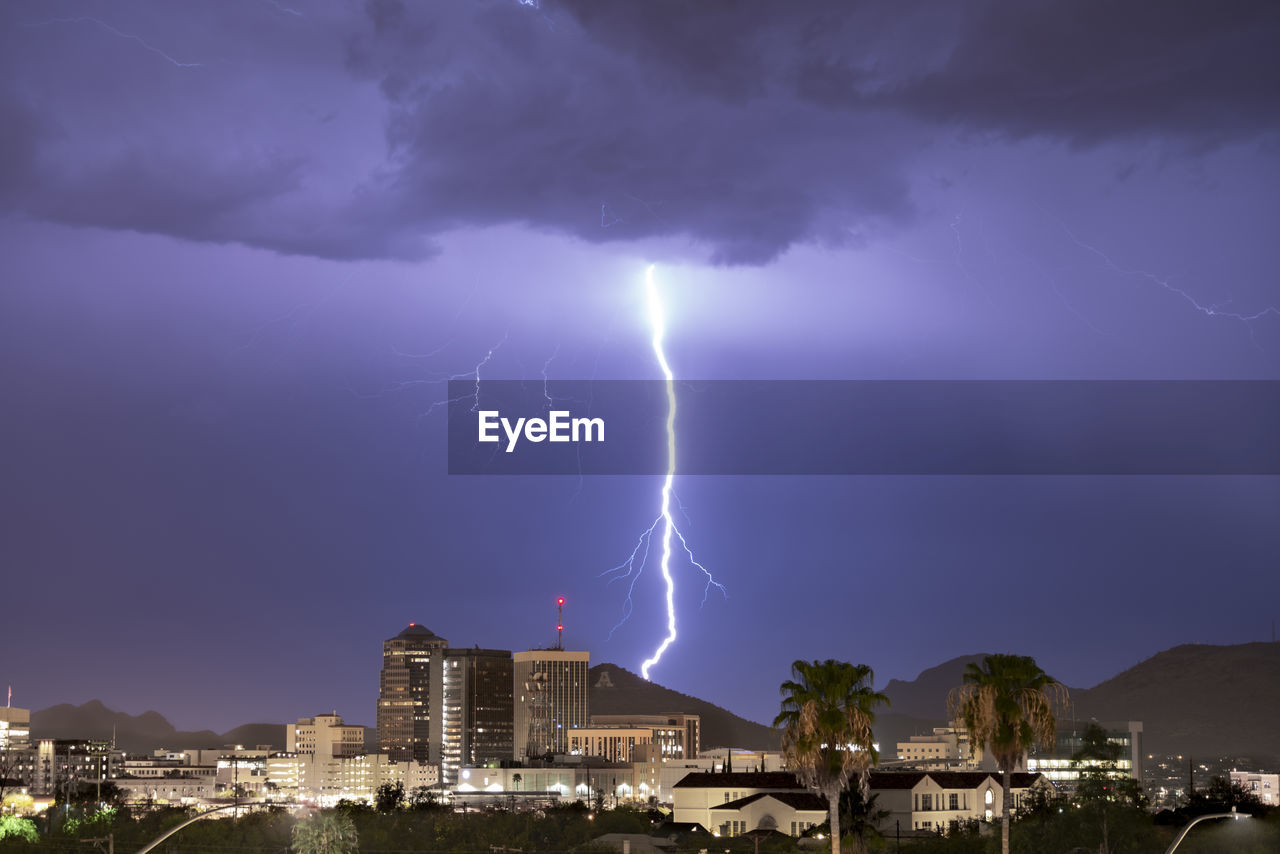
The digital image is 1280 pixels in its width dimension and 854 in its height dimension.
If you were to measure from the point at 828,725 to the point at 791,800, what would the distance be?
45.1 metres

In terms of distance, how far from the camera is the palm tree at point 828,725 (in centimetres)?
4381

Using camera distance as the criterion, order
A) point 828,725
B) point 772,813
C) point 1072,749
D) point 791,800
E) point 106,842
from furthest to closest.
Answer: point 1072,749, point 791,800, point 772,813, point 106,842, point 828,725

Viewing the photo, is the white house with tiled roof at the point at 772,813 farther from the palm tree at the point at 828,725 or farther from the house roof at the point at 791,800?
the palm tree at the point at 828,725

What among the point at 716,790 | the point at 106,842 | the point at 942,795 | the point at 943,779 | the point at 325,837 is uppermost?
the point at 943,779

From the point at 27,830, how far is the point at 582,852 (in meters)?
→ 29.8

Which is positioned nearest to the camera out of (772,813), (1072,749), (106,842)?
(106,842)

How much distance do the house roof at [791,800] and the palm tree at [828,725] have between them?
4148cm

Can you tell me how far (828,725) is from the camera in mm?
43594

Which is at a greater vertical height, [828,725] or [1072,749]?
[828,725]

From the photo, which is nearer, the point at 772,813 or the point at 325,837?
the point at 325,837

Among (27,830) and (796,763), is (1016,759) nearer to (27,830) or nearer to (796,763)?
(796,763)

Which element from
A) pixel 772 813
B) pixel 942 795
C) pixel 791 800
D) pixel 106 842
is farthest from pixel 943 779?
pixel 106 842

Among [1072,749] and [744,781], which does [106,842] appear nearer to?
[744,781]

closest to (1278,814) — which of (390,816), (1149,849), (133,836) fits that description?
(1149,849)
